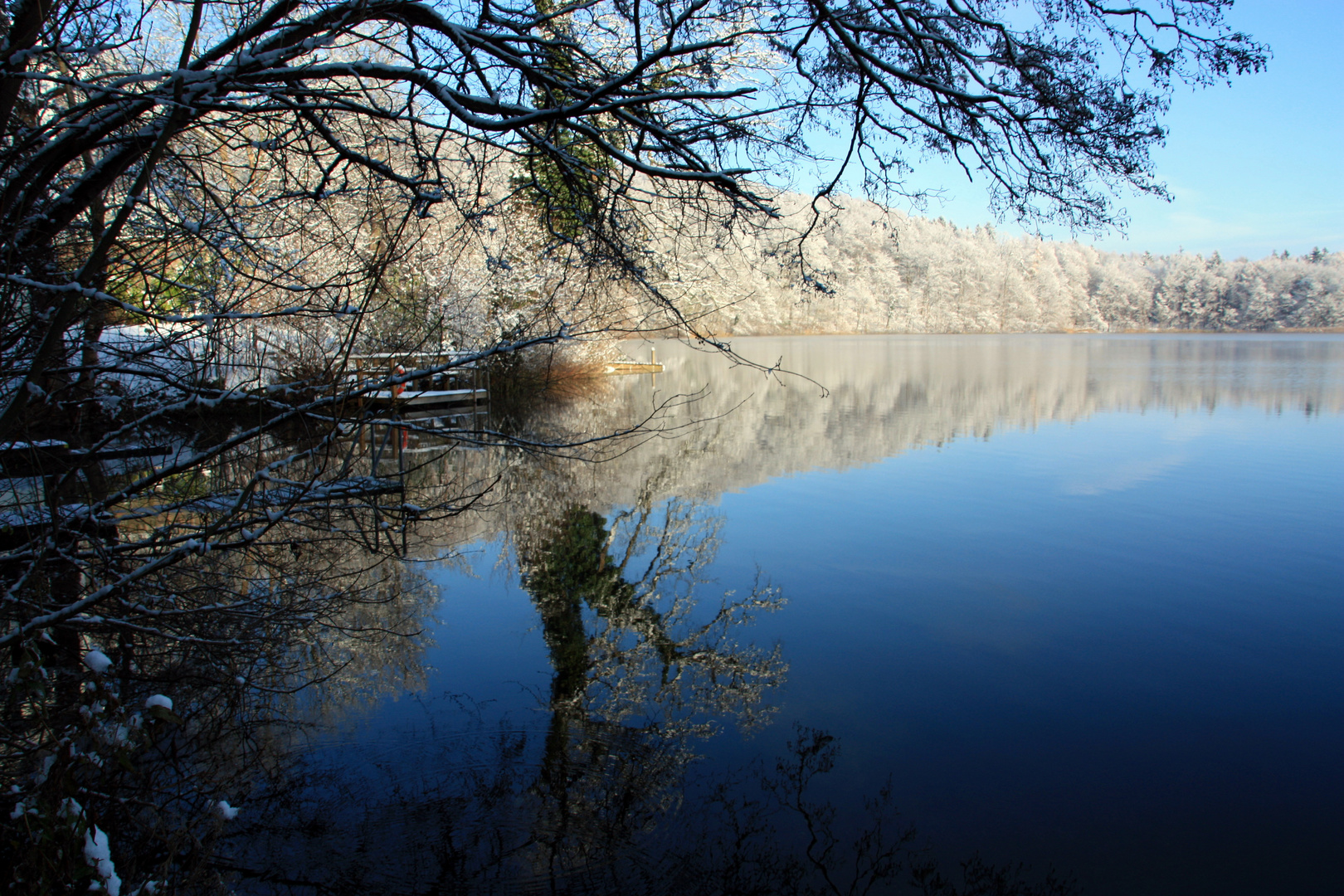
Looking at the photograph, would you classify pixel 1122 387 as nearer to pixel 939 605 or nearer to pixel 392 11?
pixel 939 605

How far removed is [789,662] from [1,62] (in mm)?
4201

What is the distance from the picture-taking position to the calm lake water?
3256mm

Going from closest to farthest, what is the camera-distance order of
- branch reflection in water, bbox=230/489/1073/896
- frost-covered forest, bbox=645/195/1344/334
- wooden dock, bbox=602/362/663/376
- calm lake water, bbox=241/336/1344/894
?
branch reflection in water, bbox=230/489/1073/896, calm lake water, bbox=241/336/1344/894, wooden dock, bbox=602/362/663/376, frost-covered forest, bbox=645/195/1344/334

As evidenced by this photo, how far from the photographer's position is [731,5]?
4309mm

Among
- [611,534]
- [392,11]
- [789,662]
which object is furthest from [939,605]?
[392,11]

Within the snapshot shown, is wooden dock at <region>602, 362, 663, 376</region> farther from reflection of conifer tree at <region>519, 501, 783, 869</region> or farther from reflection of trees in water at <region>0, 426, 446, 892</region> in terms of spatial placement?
reflection of trees in water at <region>0, 426, 446, 892</region>

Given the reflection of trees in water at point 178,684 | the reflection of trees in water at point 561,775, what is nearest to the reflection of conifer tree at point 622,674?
the reflection of trees in water at point 561,775

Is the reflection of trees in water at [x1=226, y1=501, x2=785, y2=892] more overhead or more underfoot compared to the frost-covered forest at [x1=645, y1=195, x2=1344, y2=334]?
more underfoot

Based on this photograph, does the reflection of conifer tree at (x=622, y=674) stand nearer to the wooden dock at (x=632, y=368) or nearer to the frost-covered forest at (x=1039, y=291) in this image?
the wooden dock at (x=632, y=368)

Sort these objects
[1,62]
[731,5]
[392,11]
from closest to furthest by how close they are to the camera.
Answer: [1,62] < [392,11] < [731,5]

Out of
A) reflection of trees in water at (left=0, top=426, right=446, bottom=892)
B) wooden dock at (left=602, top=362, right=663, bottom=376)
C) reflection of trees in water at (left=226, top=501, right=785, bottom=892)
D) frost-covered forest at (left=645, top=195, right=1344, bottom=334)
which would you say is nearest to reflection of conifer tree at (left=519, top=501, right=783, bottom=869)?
reflection of trees in water at (left=226, top=501, right=785, bottom=892)

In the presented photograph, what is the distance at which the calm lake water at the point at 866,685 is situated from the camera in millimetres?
3256

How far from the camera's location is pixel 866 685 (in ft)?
15.2

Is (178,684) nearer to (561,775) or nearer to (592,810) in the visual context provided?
(561,775)
